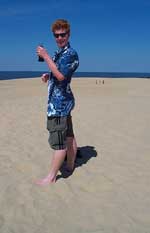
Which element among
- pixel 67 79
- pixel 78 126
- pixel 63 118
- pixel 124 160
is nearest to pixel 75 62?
pixel 67 79

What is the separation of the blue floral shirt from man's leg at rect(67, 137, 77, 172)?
0.49 m

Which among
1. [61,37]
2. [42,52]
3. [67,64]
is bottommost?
[67,64]

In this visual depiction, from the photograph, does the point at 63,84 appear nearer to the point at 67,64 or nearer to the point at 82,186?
the point at 67,64

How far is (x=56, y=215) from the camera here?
11.9 ft

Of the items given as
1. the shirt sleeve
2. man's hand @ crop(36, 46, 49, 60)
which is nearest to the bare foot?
the shirt sleeve

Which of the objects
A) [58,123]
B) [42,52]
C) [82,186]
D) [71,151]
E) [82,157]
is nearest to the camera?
[42,52]

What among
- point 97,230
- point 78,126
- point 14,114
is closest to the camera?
point 97,230

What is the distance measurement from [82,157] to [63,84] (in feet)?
6.05

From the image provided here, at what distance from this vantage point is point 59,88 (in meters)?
4.22

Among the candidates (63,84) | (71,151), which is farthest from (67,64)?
(71,151)

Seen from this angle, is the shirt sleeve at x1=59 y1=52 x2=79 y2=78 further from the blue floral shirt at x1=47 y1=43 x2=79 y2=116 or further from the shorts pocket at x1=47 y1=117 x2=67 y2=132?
the shorts pocket at x1=47 y1=117 x2=67 y2=132

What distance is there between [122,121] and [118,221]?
18.7ft

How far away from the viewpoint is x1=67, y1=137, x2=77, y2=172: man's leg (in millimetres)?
4629

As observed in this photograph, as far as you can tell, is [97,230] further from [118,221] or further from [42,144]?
[42,144]
